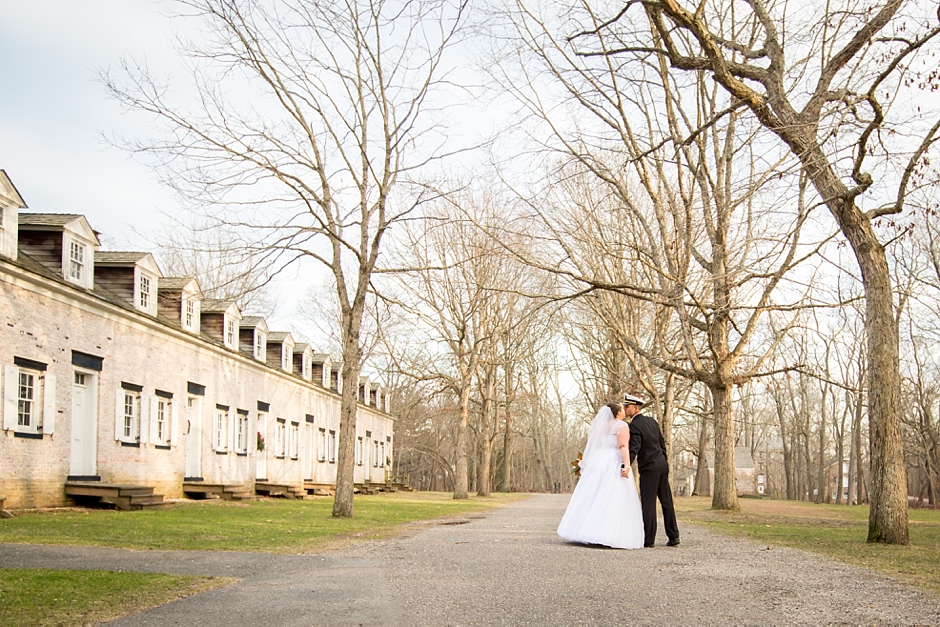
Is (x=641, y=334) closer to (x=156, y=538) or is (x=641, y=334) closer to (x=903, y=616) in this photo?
(x=156, y=538)

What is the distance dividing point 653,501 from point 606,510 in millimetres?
810

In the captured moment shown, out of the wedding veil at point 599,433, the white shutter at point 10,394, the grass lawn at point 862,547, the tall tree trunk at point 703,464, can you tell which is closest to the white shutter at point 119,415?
the white shutter at point 10,394

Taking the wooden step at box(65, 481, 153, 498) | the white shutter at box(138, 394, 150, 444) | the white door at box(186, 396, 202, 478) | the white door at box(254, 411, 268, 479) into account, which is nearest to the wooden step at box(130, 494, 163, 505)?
the wooden step at box(65, 481, 153, 498)

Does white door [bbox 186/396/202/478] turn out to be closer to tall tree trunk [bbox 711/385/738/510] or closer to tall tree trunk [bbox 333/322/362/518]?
tall tree trunk [bbox 333/322/362/518]

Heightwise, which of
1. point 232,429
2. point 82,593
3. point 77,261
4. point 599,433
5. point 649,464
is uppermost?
point 77,261

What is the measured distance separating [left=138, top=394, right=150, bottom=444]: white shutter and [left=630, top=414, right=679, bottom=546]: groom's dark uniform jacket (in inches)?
642

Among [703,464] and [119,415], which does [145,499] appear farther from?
[703,464]

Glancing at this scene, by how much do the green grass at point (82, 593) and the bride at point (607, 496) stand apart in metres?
5.65

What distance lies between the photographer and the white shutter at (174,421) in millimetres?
27359

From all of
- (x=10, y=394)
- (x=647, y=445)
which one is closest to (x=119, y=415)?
(x=10, y=394)

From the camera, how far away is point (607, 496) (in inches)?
512

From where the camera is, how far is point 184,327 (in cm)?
2839

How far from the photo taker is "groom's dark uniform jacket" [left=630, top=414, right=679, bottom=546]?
1316 centimetres

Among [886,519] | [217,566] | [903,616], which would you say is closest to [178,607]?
[217,566]
